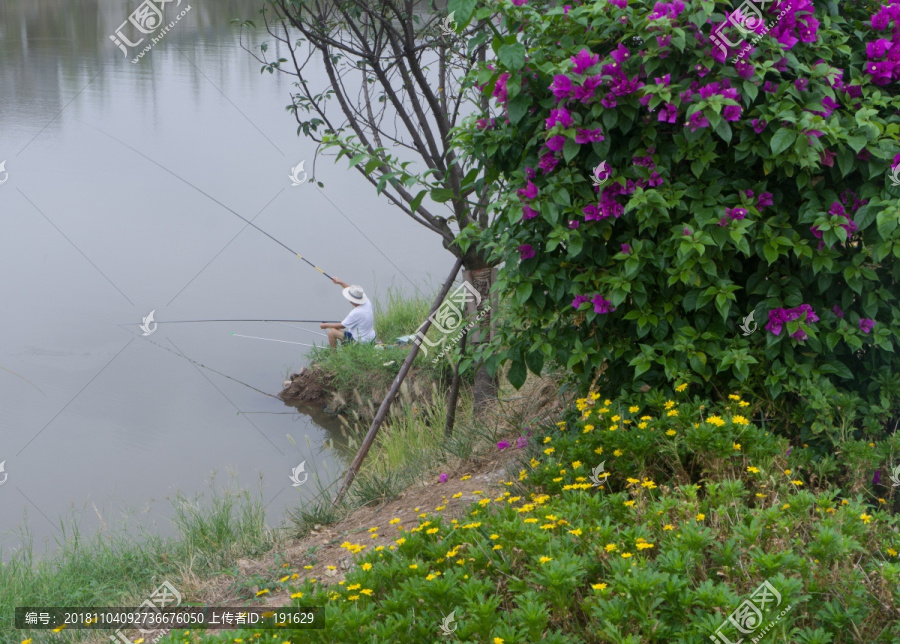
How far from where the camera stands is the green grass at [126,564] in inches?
147

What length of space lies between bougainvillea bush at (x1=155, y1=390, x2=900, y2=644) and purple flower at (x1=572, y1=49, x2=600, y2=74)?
3.97 ft

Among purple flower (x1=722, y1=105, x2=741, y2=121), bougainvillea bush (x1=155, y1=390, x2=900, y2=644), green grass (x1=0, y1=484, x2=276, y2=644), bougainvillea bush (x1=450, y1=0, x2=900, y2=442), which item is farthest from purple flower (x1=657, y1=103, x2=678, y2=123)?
green grass (x1=0, y1=484, x2=276, y2=644)

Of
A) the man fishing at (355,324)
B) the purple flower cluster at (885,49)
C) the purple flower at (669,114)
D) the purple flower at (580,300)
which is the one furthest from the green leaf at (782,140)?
the man fishing at (355,324)

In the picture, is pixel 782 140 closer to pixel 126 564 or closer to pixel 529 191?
pixel 529 191

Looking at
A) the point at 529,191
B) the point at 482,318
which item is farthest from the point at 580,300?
the point at 482,318

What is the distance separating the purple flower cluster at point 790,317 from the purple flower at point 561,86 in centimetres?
111

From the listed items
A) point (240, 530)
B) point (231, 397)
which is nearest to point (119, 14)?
point (231, 397)

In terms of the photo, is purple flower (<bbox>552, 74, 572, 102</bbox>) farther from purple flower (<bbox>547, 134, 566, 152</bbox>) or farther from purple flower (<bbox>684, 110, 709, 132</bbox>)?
purple flower (<bbox>684, 110, 709, 132</bbox>)

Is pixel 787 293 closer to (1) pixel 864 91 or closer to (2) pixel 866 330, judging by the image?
(2) pixel 866 330

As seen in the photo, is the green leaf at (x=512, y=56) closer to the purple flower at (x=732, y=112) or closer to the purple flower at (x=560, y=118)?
the purple flower at (x=560, y=118)

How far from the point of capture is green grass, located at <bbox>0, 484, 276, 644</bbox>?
3.74 metres

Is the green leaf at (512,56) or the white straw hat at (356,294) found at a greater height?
the green leaf at (512,56)

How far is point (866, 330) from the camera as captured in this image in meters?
2.95

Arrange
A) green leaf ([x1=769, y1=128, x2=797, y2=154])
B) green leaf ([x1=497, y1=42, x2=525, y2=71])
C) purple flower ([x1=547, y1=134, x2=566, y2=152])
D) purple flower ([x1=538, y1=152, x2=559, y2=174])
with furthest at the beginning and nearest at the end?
purple flower ([x1=538, y1=152, x2=559, y2=174]) < purple flower ([x1=547, y1=134, x2=566, y2=152]) < green leaf ([x1=497, y1=42, x2=525, y2=71]) < green leaf ([x1=769, y1=128, x2=797, y2=154])
